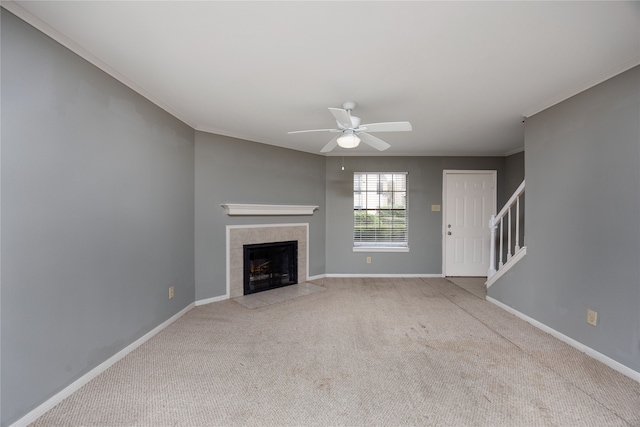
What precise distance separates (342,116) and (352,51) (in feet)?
1.77

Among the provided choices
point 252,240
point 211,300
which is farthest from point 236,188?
point 211,300

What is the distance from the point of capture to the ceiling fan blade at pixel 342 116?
2252mm

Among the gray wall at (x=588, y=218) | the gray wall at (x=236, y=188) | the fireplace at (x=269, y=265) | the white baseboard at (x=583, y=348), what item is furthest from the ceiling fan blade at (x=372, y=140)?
the white baseboard at (x=583, y=348)

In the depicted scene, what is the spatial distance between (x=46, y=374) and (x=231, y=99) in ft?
8.14

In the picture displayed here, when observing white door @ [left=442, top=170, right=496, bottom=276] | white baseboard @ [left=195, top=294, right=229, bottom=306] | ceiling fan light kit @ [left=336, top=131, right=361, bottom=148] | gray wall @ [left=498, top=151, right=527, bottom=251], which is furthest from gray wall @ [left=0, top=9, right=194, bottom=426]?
gray wall @ [left=498, top=151, right=527, bottom=251]

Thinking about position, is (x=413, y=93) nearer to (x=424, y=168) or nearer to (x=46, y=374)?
(x=424, y=168)

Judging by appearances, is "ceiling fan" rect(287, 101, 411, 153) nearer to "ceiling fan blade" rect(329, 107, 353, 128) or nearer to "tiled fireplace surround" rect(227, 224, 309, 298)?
"ceiling fan blade" rect(329, 107, 353, 128)

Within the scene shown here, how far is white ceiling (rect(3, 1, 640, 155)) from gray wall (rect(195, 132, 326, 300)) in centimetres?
86

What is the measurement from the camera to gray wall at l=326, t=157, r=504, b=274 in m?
5.22

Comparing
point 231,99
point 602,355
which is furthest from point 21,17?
point 602,355

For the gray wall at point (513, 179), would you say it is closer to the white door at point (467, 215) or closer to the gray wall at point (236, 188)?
the white door at point (467, 215)

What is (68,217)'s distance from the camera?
187cm

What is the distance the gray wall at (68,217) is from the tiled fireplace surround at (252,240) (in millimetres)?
1198

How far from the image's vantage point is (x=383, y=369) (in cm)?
220
